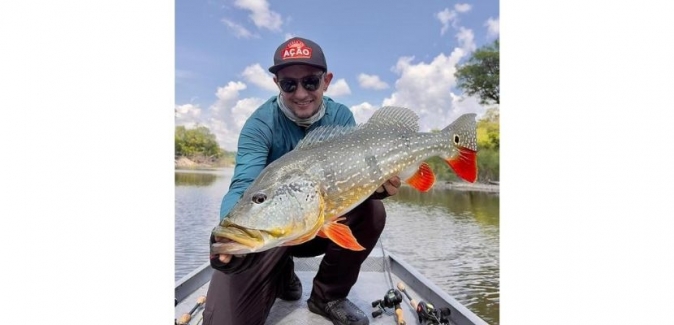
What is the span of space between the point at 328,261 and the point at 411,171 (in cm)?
75

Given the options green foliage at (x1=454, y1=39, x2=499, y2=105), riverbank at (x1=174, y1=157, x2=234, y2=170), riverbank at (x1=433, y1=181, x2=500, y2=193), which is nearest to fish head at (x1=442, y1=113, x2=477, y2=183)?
riverbank at (x1=433, y1=181, x2=500, y2=193)

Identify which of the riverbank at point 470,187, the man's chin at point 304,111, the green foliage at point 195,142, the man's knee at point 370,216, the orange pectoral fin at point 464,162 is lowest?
the riverbank at point 470,187

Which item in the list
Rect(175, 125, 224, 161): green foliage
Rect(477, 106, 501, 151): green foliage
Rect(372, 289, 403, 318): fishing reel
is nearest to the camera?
Rect(372, 289, 403, 318): fishing reel

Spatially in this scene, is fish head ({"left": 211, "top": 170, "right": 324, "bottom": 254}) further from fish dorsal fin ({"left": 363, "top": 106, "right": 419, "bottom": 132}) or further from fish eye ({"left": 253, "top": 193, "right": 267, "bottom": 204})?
fish dorsal fin ({"left": 363, "top": 106, "right": 419, "bottom": 132})

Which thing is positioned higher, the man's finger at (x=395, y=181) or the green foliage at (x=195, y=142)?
the green foliage at (x=195, y=142)

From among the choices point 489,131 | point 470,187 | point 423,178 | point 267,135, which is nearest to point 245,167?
point 267,135

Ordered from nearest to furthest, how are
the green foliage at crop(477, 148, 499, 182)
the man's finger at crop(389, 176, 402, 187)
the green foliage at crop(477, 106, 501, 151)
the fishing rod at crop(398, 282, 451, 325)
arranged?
the man's finger at crop(389, 176, 402, 187), the fishing rod at crop(398, 282, 451, 325), the green foliage at crop(477, 148, 499, 182), the green foliage at crop(477, 106, 501, 151)

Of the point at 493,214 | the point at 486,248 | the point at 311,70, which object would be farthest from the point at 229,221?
the point at 493,214

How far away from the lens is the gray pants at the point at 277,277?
196 cm

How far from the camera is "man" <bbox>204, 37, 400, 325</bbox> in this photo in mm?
1959

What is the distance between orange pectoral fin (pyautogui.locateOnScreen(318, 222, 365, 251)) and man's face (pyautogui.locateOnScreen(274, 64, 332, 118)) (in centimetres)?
81

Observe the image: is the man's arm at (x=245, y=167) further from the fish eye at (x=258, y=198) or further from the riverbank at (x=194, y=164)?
the riverbank at (x=194, y=164)

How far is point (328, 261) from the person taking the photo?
2.30 metres

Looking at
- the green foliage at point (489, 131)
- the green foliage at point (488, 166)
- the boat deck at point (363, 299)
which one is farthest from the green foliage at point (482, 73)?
the boat deck at point (363, 299)
